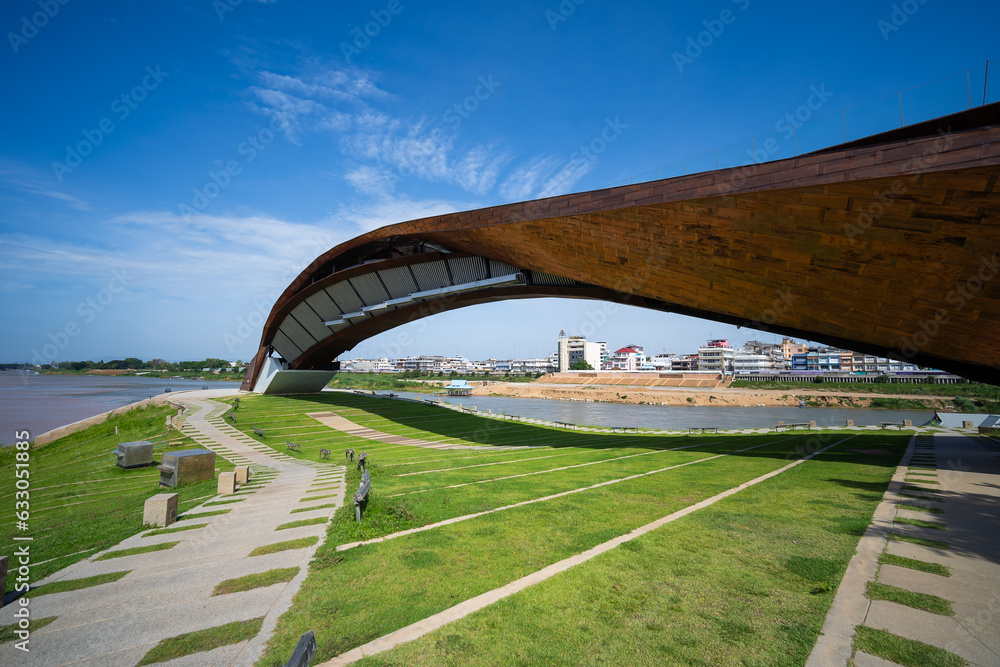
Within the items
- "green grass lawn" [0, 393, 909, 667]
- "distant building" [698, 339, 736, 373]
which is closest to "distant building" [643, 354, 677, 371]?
"distant building" [698, 339, 736, 373]

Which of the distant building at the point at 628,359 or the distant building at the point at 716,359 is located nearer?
the distant building at the point at 716,359

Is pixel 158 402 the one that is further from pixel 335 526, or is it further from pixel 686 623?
pixel 686 623

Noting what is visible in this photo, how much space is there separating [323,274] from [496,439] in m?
18.1

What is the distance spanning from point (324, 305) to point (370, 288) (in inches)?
220

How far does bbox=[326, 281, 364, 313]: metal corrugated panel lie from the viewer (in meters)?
31.5

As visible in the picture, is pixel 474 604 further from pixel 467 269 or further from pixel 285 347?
pixel 285 347

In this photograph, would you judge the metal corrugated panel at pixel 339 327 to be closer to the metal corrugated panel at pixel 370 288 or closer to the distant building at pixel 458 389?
the metal corrugated panel at pixel 370 288

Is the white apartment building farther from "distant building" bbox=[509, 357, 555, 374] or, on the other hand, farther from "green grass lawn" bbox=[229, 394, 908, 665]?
"green grass lawn" bbox=[229, 394, 908, 665]

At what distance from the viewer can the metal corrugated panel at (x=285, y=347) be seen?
39719 millimetres

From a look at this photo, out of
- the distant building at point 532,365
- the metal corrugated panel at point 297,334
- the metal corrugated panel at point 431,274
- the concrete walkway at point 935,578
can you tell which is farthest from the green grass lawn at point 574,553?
the distant building at point 532,365

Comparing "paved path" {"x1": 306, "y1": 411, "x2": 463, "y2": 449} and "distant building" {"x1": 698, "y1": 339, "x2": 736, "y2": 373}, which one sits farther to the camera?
"distant building" {"x1": 698, "y1": 339, "x2": 736, "y2": 373}

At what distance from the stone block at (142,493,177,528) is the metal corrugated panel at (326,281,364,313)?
76.5ft

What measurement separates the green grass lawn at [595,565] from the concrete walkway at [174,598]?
17.4 inches

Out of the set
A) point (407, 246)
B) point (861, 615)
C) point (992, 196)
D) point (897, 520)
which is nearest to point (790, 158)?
point (992, 196)
